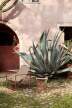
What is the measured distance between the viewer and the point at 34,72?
1495 cm

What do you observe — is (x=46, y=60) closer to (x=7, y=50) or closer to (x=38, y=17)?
(x=38, y=17)

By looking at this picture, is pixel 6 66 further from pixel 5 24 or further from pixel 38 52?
pixel 38 52

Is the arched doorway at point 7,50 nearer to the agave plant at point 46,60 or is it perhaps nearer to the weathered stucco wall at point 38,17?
the weathered stucco wall at point 38,17

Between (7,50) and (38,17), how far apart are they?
2.44 m

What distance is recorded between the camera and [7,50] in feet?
63.1

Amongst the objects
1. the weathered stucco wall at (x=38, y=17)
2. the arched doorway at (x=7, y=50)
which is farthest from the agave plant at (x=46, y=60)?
the arched doorway at (x=7, y=50)

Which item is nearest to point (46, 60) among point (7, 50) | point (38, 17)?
point (38, 17)

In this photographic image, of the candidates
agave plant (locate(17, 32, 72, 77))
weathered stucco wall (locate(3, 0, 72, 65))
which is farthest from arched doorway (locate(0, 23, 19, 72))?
agave plant (locate(17, 32, 72, 77))

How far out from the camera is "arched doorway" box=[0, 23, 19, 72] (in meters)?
19.1

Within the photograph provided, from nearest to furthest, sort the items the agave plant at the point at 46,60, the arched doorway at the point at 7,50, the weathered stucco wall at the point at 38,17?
the agave plant at the point at 46,60 → the weathered stucco wall at the point at 38,17 → the arched doorway at the point at 7,50

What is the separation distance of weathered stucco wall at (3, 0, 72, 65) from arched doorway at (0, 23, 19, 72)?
131cm

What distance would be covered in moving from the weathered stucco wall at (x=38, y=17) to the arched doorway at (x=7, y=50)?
1312 mm

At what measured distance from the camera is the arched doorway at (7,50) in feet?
62.7

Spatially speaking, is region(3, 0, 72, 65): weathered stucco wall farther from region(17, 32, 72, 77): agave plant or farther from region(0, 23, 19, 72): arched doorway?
region(17, 32, 72, 77): agave plant
